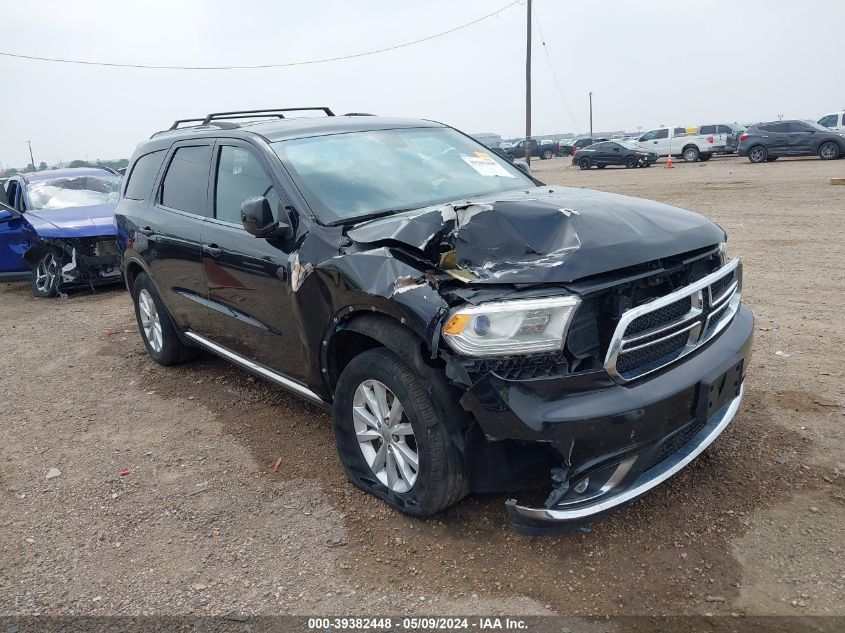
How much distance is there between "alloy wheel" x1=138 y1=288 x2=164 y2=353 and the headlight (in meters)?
3.75

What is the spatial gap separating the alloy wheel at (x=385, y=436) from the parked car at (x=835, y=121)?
3172 centimetres

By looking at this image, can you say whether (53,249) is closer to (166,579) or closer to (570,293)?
(166,579)

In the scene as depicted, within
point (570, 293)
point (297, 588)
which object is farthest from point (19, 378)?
point (570, 293)

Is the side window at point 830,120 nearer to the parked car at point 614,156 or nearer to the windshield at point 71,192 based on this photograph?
the parked car at point 614,156

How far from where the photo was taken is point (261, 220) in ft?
11.6

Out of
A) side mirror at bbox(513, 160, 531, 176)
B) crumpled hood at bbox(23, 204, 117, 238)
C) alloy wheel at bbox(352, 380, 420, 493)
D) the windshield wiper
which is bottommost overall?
alloy wheel at bbox(352, 380, 420, 493)

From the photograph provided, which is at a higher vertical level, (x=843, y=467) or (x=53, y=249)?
(x=53, y=249)

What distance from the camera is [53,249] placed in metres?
9.34

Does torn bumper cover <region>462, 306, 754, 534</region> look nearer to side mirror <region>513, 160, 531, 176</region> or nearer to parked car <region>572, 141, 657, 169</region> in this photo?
side mirror <region>513, 160, 531, 176</region>

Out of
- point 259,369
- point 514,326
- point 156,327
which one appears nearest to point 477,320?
point 514,326

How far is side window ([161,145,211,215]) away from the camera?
4633 millimetres

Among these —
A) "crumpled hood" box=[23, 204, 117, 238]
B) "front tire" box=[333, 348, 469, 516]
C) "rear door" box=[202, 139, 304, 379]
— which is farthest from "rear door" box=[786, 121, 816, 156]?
"front tire" box=[333, 348, 469, 516]

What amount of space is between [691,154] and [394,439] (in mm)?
32850

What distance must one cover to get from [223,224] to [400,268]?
70.2 inches
